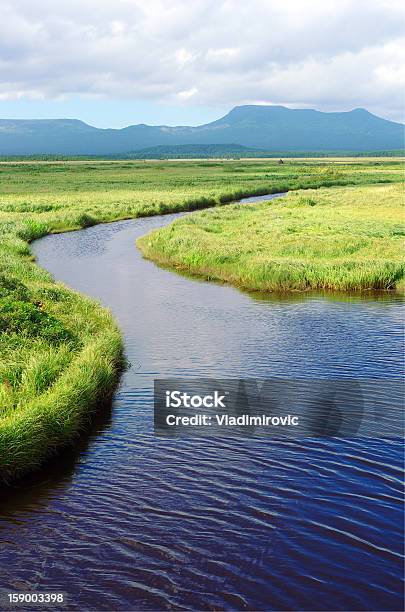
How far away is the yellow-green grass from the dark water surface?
12.9m

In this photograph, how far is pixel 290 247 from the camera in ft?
133

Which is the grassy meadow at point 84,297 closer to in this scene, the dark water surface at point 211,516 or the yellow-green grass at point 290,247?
the yellow-green grass at point 290,247

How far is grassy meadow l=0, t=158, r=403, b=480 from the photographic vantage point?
1529cm

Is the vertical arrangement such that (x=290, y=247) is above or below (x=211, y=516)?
above

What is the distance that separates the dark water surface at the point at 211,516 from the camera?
9914 millimetres

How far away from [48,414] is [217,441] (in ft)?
12.4

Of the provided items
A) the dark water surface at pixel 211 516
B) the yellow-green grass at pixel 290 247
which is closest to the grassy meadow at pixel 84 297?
the yellow-green grass at pixel 290 247

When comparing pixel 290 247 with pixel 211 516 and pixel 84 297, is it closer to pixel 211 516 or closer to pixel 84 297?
pixel 84 297

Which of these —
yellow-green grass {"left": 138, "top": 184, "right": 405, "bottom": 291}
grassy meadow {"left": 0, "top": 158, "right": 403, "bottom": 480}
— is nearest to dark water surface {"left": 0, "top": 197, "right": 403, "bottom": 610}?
grassy meadow {"left": 0, "top": 158, "right": 403, "bottom": 480}

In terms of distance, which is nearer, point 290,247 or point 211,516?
point 211,516

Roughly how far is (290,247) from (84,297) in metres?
16.5

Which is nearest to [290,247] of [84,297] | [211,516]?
[84,297]

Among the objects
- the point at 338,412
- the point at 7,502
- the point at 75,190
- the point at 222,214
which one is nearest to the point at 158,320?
the point at 338,412

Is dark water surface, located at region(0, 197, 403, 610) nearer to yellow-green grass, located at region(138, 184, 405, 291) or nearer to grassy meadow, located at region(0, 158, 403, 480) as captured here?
grassy meadow, located at region(0, 158, 403, 480)
